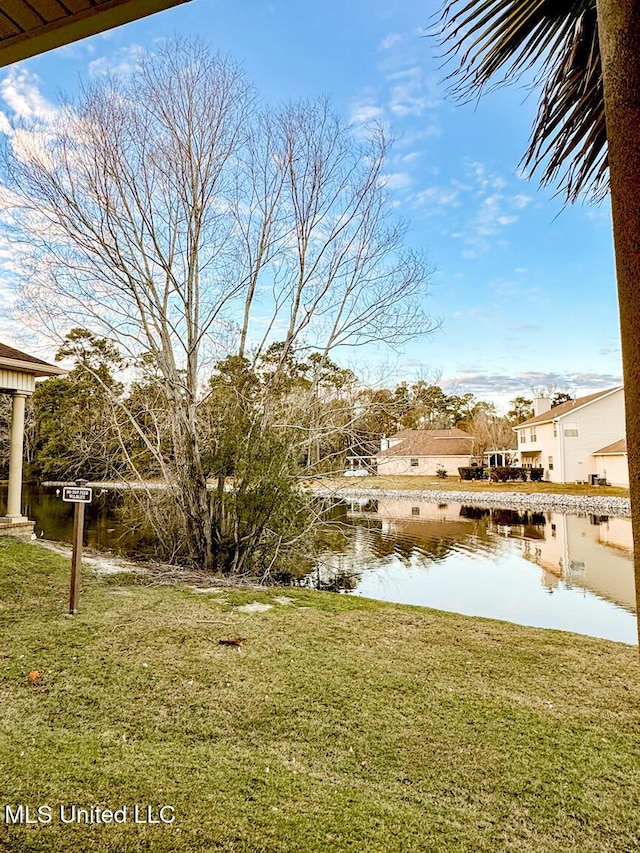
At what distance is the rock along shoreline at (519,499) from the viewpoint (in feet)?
56.4

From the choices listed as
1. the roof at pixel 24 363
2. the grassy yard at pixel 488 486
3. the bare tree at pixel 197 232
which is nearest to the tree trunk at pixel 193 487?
the bare tree at pixel 197 232

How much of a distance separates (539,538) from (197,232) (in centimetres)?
960

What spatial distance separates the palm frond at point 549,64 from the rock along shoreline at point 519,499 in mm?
13742

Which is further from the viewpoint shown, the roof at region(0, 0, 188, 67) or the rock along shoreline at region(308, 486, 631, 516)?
the rock along shoreline at region(308, 486, 631, 516)

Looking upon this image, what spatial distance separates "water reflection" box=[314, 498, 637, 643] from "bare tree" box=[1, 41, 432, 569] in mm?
2735

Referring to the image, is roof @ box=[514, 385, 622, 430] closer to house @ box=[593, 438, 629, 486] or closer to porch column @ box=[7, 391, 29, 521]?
house @ box=[593, 438, 629, 486]

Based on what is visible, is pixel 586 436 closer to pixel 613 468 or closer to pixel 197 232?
pixel 613 468

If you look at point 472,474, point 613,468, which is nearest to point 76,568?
point 613,468

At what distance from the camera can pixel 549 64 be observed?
1.63 m

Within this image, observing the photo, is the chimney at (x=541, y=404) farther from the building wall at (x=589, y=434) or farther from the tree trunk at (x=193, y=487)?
the tree trunk at (x=193, y=487)

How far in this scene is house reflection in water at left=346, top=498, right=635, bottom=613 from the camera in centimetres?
777

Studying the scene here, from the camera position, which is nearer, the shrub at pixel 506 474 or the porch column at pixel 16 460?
the porch column at pixel 16 460

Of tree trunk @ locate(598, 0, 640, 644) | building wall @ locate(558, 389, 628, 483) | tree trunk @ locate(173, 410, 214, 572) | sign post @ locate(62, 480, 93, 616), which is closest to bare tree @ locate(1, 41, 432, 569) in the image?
tree trunk @ locate(173, 410, 214, 572)

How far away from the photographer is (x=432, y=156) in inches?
306
